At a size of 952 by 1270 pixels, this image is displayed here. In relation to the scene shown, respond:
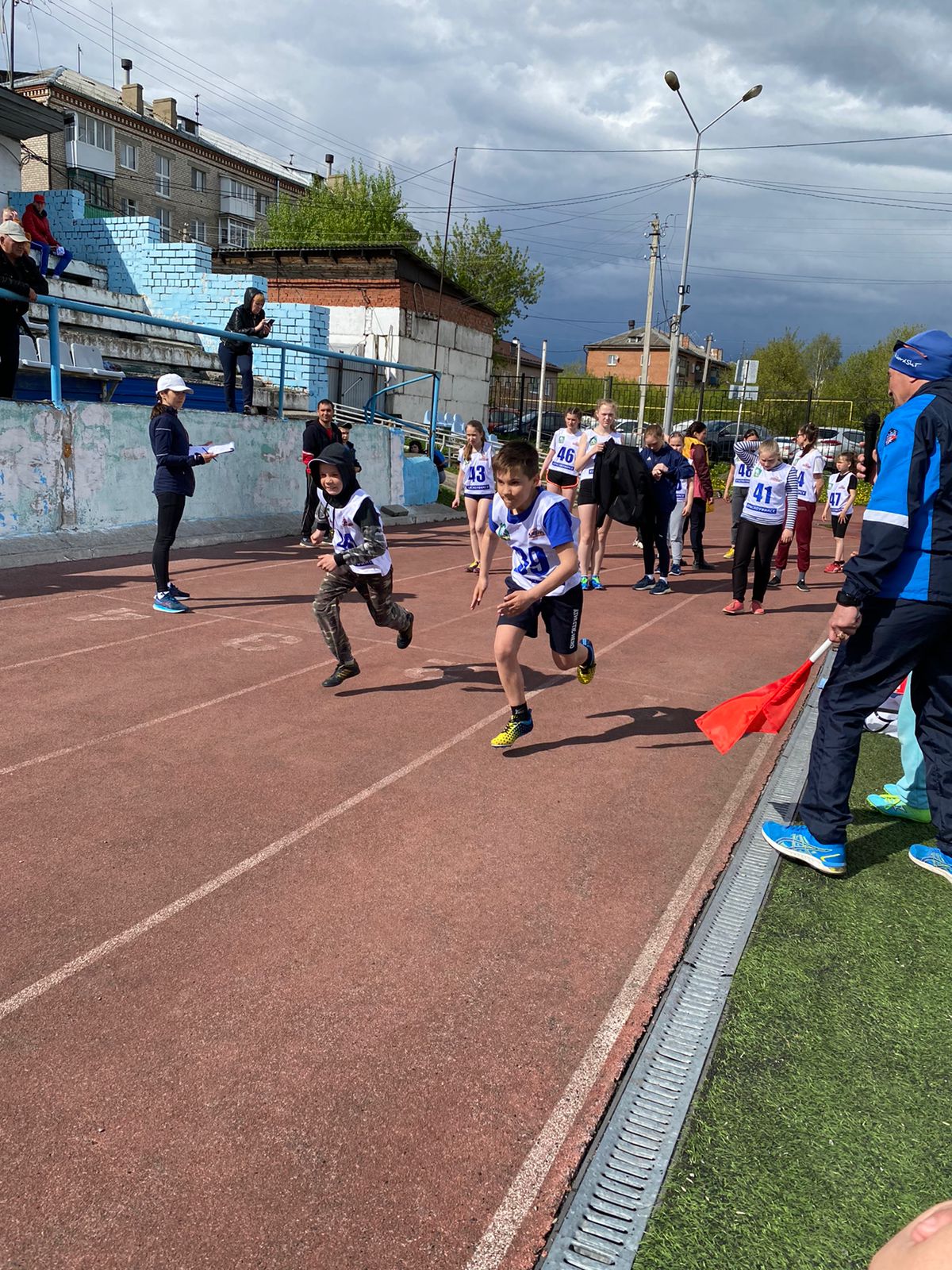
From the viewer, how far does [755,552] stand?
33.8ft

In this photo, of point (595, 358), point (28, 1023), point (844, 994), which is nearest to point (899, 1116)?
point (844, 994)

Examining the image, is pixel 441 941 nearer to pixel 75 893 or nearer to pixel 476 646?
pixel 75 893

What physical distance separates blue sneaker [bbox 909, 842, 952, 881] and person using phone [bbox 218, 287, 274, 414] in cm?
1236

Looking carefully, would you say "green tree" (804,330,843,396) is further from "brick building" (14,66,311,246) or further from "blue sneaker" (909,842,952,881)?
"blue sneaker" (909,842,952,881)

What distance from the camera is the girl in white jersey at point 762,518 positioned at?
979 cm

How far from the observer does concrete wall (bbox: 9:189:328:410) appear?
20.0 m

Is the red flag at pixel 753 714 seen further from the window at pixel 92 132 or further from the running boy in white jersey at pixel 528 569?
the window at pixel 92 132

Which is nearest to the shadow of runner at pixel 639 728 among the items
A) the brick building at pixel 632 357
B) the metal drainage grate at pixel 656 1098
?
the metal drainage grate at pixel 656 1098

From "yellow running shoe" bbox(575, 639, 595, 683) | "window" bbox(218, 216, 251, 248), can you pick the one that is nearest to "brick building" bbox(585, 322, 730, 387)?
"window" bbox(218, 216, 251, 248)

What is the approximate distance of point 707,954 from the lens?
3.41 meters

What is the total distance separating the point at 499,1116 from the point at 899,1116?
115 centimetres

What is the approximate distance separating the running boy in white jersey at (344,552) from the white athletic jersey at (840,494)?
34.0ft

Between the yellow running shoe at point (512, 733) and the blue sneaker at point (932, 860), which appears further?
the yellow running shoe at point (512, 733)

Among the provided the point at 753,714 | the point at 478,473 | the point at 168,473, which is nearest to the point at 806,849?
the point at 753,714
